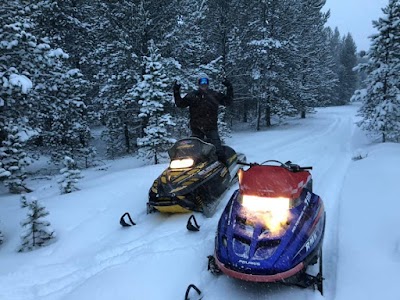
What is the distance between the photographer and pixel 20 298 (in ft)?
13.8

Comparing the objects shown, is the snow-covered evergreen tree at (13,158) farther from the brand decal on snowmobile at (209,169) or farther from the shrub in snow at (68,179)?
the brand decal on snowmobile at (209,169)

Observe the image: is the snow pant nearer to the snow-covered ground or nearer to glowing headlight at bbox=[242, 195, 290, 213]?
the snow-covered ground

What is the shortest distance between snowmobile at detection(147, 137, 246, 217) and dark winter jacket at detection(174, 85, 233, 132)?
0.79 meters

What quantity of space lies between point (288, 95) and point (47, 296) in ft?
77.3

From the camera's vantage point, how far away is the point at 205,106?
7707 mm

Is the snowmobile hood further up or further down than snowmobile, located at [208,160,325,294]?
further up

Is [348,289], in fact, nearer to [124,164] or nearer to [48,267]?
[48,267]

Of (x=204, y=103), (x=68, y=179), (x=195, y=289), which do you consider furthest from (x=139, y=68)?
(x=195, y=289)

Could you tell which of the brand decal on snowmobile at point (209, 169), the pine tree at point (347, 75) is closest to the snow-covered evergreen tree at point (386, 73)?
the brand decal on snowmobile at point (209, 169)

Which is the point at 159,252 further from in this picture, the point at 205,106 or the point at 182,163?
the point at 205,106

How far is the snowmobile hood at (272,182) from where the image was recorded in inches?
174

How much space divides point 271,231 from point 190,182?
2.52 meters

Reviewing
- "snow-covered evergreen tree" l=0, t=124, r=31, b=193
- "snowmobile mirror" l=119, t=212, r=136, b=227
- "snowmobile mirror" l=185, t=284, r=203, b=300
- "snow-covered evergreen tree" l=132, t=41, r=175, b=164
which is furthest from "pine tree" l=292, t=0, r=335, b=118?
"snowmobile mirror" l=185, t=284, r=203, b=300

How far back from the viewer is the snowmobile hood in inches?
174
